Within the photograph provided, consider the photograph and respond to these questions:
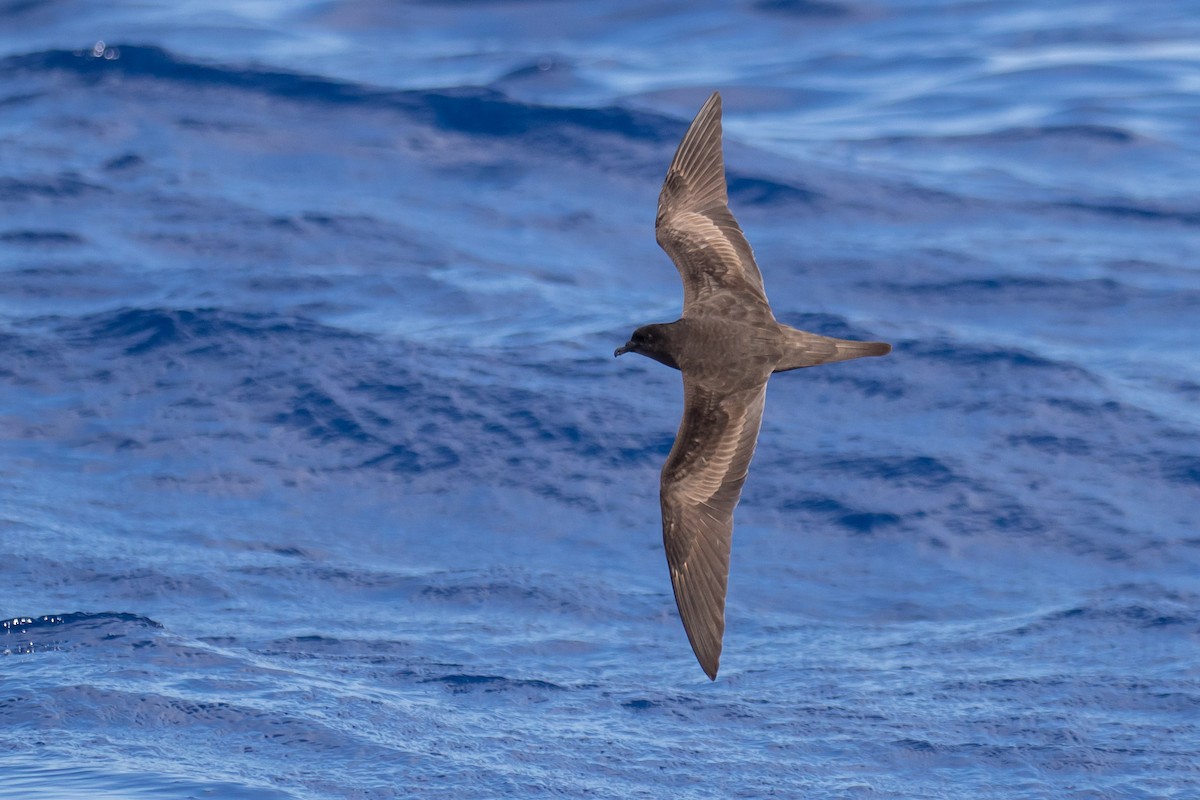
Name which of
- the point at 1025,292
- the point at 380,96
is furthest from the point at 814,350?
the point at 380,96

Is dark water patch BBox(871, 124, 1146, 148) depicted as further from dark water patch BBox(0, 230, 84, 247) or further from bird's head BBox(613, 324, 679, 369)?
bird's head BBox(613, 324, 679, 369)

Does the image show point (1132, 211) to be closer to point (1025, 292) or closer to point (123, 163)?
point (1025, 292)

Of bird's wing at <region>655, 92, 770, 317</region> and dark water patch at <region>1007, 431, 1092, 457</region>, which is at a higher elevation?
bird's wing at <region>655, 92, 770, 317</region>

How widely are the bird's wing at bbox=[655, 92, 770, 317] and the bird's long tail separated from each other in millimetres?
419

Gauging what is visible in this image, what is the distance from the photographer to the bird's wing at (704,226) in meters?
8.12

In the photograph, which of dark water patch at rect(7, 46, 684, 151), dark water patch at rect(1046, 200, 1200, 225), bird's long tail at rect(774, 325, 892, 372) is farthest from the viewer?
dark water patch at rect(7, 46, 684, 151)

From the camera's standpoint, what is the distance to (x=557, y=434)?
13.2 meters

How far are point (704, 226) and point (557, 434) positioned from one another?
5.04m

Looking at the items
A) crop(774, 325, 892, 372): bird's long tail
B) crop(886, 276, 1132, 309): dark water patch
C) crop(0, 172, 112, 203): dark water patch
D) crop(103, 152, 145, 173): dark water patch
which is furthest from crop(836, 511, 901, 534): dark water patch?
crop(103, 152, 145, 173): dark water patch

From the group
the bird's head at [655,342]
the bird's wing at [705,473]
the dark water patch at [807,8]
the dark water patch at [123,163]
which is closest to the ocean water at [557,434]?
the dark water patch at [123,163]

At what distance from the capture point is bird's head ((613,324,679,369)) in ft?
25.0

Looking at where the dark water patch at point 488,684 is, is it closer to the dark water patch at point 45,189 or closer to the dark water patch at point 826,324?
the dark water patch at point 826,324

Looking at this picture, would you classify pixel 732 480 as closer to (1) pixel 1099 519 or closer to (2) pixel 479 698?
(2) pixel 479 698

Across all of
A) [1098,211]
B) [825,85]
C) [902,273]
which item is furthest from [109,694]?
[825,85]
